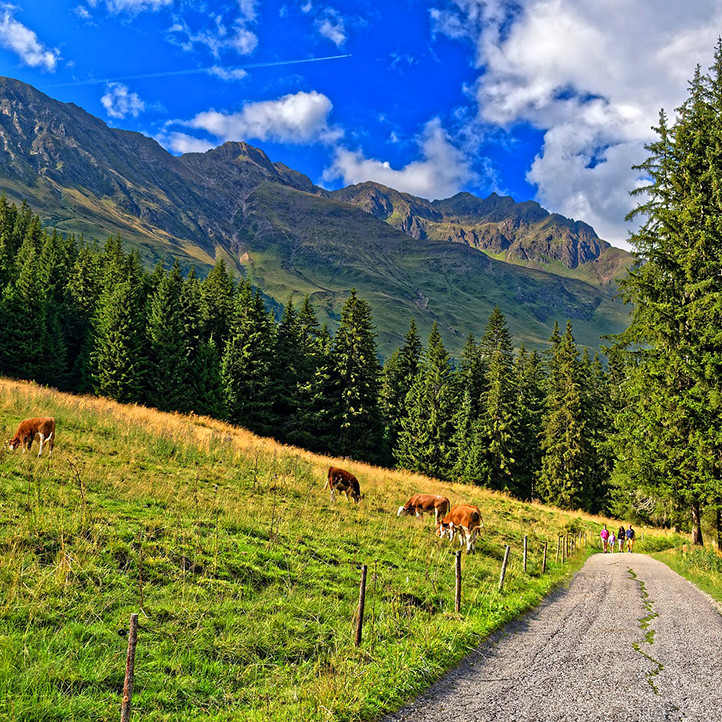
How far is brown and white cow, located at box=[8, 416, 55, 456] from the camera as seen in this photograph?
42.1 ft

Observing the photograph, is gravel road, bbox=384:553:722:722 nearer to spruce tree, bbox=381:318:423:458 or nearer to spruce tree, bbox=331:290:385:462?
spruce tree, bbox=331:290:385:462

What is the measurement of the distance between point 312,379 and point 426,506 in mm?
29761

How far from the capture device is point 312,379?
1881 inches

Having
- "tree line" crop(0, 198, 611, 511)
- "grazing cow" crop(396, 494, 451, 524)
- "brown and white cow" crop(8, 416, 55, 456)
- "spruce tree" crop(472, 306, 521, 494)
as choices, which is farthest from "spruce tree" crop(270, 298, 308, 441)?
"brown and white cow" crop(8, 416, 55, 456)

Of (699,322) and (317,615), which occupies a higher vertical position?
(699,322)

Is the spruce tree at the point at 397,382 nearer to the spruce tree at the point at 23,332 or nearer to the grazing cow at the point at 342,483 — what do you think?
the grazing cow at the point at 342,483

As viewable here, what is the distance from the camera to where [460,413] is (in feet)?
166

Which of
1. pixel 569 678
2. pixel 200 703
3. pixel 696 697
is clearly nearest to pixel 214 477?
pixel 200 703

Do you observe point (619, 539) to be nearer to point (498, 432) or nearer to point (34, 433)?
point (498, 432)

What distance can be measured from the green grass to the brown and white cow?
21.9 m

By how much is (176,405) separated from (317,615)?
135ft

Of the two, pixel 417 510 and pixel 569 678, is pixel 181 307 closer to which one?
pixel 417 510

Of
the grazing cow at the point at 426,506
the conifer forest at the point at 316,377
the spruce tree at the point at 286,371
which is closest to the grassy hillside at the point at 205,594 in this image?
the grazing cow at the point at 426,506

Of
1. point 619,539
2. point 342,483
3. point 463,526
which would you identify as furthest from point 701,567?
point 342,483
